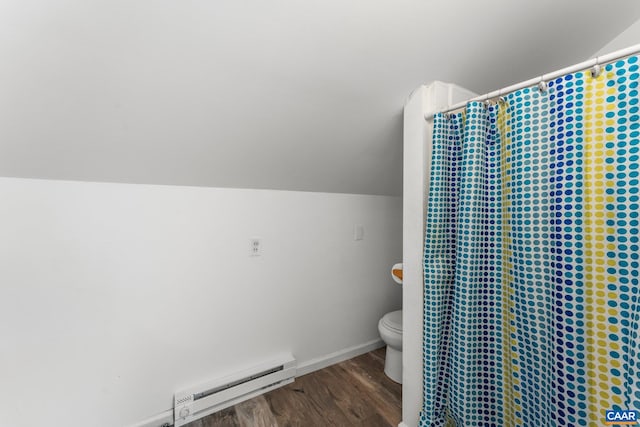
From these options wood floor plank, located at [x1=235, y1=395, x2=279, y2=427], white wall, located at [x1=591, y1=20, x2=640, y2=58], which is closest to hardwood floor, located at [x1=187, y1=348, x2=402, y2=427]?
wood floor plank, located at [x1=235, y1=395, x2=279, y2=427]

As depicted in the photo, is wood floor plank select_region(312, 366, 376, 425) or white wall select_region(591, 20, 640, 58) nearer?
white wall select_region(591, 20, 640, 58)

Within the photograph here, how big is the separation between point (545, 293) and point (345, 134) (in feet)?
3.81

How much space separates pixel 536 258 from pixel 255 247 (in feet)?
4.58

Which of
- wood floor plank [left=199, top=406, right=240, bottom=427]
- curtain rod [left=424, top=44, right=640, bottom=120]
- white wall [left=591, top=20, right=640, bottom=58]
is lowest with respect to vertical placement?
wood floor plank [left=199, top=406, right=240, bottom=427]

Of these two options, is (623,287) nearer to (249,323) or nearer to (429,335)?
(429,335)

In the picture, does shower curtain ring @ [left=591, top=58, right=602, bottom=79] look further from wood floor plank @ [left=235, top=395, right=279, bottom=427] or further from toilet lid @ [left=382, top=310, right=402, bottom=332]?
wood floor plank @ [left=235, top=395, right=279, bottom=427]

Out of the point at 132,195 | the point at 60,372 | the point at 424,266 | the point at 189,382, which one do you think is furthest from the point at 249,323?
the point at 424,266

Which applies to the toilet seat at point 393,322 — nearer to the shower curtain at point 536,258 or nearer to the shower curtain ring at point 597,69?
the shower curtain at point 536,258

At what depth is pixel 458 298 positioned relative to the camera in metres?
1.07

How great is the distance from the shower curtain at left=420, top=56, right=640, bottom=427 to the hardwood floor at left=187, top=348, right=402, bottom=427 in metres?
0.42

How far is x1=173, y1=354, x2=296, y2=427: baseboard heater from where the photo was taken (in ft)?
4.43

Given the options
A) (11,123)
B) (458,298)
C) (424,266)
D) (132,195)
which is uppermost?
(11,123)

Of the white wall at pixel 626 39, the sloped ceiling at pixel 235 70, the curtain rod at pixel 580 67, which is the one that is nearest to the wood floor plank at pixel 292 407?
the sloped ceiling at pixel 235 70

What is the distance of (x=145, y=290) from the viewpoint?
1314 millimetres
